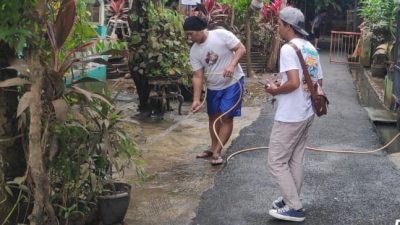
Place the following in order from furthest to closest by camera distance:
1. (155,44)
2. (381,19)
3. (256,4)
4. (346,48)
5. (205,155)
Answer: (346,48) → (381,19) → (256,4) → (155,44) → (205,155)

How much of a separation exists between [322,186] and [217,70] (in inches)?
67.7

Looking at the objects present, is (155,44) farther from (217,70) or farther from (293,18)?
(293,18)

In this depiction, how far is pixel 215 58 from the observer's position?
6492 millimetres

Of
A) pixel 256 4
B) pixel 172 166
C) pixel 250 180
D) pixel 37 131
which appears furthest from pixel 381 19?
pixel 37 131

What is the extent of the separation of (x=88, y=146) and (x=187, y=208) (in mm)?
1344

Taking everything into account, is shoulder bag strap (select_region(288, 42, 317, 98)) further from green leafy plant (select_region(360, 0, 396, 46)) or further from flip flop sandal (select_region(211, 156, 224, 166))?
green leafy plant (select_region(360, 0, 396, 46))

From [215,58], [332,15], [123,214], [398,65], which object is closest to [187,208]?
[123,214]

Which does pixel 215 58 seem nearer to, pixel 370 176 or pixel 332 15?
pixel 370 176

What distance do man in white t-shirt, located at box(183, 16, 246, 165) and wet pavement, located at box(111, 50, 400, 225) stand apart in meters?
0.58

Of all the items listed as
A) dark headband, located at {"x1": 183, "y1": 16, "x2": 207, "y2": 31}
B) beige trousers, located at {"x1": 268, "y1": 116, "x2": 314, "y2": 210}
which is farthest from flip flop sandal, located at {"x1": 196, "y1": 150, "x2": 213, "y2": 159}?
beige trousers, located at {"x1": 268, "y1": 116, "x2": 314, "y2": 210}

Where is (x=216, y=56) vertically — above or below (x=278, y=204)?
above

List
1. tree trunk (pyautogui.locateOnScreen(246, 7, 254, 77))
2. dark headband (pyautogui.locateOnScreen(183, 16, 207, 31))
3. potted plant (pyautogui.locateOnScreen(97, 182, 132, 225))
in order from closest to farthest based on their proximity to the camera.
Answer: potted plant (pyautogui.locateOnScreen(97, 182, 132, 225)) → dark headband (pyautogui.locateOnScreen(183, 16, 207, 31)) → tree trunk (pyautogui.locateOnScreen(246, 7, 254, 77))

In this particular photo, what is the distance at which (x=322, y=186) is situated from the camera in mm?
5922

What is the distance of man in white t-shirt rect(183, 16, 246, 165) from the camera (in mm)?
6379
